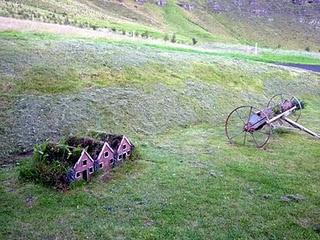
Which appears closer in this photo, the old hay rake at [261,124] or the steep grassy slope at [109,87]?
the old hay rake at [261,124]

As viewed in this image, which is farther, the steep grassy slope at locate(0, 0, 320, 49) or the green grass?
the steep grassy slope at locate(0, 0, 320, 49)

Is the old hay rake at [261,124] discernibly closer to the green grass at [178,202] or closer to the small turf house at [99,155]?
the green grass at [178,202]

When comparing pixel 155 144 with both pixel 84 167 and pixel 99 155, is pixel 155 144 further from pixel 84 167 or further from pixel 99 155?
pixel 84 167

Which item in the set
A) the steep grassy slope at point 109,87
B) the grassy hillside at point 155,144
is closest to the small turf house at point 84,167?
the grassy hillside at point 155,144

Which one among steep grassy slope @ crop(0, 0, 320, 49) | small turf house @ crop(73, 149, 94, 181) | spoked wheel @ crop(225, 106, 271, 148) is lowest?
spoked wheel @ crop(225, 106, 271, 148)

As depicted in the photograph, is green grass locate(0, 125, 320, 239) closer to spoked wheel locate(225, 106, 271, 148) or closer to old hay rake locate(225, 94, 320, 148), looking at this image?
old hay rake locate(225, 94, 320, 148)

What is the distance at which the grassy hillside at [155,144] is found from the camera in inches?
405

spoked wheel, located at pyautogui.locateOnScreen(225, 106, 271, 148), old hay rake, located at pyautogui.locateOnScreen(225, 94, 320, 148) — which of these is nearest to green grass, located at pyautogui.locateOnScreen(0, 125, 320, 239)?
old hay rake, located at pyautogui.locateOnScreen(225, 94, 320, 148)

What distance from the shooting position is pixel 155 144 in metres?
16.5

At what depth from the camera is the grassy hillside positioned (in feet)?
33.8

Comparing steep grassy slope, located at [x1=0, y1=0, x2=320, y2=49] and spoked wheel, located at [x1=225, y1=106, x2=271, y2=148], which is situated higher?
steep grassy slope, located at [x1=0, y1=0, x2=320, y2=49]

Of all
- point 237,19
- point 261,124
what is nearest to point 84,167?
point 261,124

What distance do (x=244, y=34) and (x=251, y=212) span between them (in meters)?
95.1

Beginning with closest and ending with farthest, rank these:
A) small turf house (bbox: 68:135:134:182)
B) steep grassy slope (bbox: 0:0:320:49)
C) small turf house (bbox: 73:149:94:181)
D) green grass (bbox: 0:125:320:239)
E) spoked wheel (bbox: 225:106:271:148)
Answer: green grass (bbox: 0:125:320:239), small turf house (bbox: 73:149:94:181), small turf house (bbox: 68:135:134:182), spoked wheel (bbox: 225:106:271:148), steep grassy slope (bbox: 0:0:320:49)
